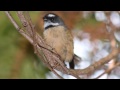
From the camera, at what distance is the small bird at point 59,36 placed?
7.35ft

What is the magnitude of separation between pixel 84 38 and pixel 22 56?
60 centimetres

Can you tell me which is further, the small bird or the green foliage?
the small bird

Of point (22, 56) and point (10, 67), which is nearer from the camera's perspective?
point (10, 67)

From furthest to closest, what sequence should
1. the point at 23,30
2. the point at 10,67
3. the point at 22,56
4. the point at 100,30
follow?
1. the point at 100,30
2. the point at 22,56
3. the point at 10,67
4. the point at 23,30

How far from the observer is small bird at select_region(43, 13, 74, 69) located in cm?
224

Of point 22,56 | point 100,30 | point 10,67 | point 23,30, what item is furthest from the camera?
point 100,30

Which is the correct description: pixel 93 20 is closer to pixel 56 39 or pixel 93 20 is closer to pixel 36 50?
pixel 56 39

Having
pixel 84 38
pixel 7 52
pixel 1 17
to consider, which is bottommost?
pixel 84 38

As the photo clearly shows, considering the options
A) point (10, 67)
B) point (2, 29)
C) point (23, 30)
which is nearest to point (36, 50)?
point (23, 30)

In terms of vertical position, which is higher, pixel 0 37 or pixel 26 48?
pixel 0 37

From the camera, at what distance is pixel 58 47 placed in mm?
2242

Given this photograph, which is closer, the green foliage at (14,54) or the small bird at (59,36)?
the green foliage at (14,54)

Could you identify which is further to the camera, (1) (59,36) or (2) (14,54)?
(1) (59,36)

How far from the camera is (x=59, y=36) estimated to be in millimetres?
2346
